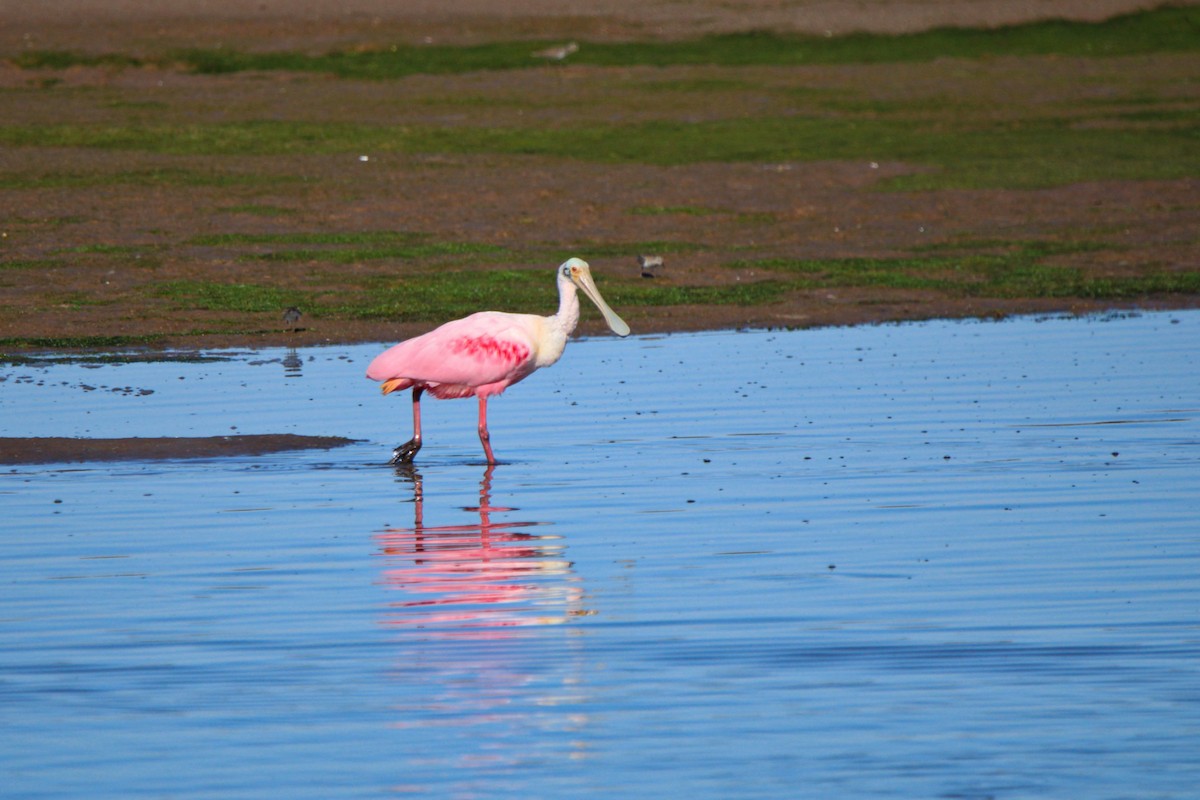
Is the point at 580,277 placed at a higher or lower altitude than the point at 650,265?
lower

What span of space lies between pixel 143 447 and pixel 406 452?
164cm

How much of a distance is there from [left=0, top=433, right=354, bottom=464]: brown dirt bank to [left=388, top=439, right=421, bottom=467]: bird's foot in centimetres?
72

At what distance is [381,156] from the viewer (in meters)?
29.7

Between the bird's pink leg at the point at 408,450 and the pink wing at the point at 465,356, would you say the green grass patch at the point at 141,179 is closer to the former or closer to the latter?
the pink wing at the point at 465,356

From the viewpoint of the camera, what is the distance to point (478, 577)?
8.52 metres

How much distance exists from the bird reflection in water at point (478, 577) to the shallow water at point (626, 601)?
0.03 metres

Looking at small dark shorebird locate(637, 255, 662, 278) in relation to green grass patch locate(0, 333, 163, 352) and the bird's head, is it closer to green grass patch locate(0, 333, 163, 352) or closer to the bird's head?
green grass patch locate(0, 333, 163, 352)

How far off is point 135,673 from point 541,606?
5.49 feet

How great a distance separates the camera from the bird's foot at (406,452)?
1198 cm

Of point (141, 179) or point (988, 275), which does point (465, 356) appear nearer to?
point (988, 275)

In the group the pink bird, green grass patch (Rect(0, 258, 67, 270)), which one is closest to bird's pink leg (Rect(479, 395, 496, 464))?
the pink bird

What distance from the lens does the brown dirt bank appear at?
12.1m

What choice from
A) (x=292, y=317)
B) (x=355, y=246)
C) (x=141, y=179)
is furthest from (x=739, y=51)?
(x=292, y=317)

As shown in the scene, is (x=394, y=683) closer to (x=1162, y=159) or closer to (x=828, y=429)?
(x=828, y=429)
